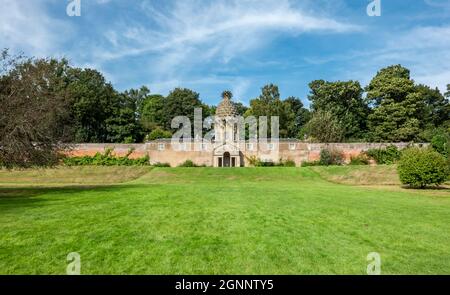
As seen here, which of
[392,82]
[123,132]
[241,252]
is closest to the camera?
[241,252]

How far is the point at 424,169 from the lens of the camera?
27.1 meters

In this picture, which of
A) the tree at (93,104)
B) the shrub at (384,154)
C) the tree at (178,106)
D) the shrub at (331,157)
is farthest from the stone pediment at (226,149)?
the tree at (178,106)

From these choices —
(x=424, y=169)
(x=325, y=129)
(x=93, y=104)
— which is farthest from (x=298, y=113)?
(x=424, y=169)

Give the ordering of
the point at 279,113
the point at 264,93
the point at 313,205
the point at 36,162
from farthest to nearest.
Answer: the point at 264,93
the point at 279,113
the point at 36,162
the point at 313,205

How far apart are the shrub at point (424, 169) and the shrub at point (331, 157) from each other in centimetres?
2111

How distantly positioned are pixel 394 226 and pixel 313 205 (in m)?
3.89

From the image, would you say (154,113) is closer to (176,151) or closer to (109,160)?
(109,160)

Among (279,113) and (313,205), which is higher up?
(279,113)

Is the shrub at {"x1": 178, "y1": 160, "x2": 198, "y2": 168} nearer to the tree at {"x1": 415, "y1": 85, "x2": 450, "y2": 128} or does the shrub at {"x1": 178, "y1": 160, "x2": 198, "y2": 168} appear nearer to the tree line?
the tree line

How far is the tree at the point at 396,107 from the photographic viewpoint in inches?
2127

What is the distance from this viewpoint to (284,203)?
14.4 metres

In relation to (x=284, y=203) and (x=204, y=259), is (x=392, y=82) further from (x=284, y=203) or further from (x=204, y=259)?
(x=204, y=259)

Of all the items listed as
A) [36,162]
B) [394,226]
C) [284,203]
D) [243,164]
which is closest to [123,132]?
[243,164]

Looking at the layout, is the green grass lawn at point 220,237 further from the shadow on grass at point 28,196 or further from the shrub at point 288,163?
the shrub at point 288,163
